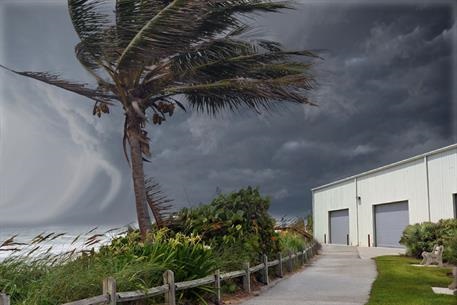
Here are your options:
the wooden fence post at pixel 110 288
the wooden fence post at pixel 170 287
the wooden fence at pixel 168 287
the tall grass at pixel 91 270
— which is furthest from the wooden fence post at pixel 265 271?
the wooden fence post at pixel 110 288

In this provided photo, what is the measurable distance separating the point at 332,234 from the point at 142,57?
120 feet

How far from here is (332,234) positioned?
46500 millimetres

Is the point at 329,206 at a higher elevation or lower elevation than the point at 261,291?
higher

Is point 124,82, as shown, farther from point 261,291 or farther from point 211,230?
point 261,291

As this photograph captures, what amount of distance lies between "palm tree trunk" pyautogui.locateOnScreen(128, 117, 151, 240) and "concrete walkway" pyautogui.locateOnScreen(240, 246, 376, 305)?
129 inches

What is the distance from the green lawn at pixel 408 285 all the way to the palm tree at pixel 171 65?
487cm

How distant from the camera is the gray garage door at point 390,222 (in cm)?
3303

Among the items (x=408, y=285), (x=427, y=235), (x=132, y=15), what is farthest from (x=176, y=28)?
(x=427, y=235)

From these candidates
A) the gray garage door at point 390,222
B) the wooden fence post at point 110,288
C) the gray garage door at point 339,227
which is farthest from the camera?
the gray garage door at point 339,227

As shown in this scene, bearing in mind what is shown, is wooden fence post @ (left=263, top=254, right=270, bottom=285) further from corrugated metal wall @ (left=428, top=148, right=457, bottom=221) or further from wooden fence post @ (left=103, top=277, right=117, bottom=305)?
corrugated metal wall @ (left=428, top=148, right=457, bottom=221)

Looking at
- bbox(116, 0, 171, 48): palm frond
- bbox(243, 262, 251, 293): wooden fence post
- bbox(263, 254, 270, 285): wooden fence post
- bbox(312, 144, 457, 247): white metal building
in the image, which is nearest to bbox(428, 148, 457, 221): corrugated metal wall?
bbox(312, 144, 457, 247): white metal building

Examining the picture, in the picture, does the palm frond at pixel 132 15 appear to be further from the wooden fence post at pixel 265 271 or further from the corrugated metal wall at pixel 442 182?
the corrugated metal wall at pixel 442 182

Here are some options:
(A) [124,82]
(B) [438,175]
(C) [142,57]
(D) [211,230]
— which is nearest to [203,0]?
(C) [142,57]

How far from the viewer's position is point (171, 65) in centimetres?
1384
